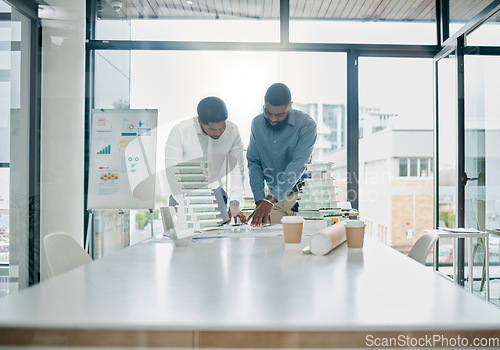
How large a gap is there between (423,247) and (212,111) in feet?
5.52

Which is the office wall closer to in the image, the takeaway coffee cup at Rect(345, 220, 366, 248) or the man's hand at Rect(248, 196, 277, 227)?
the man's hand at Rect(248, 196, 277, 227)

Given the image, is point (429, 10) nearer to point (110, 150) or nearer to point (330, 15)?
point (330, 15)

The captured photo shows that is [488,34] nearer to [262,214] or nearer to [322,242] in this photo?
[262,214]

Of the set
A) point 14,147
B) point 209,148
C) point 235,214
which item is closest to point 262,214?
point 235,214

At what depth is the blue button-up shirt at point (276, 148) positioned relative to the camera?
131 inches

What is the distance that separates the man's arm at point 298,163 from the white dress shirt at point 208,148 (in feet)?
1.41

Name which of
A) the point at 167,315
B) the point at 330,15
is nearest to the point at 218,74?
the point at 330,15

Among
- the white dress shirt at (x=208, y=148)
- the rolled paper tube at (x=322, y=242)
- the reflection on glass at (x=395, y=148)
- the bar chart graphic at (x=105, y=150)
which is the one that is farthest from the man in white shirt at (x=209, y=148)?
the reflection on glass at (x=395, y=148)

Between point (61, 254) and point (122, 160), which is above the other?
point (122, 160)

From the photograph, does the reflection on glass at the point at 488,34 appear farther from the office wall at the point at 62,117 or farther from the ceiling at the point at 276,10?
the office wall at the point at 62,117

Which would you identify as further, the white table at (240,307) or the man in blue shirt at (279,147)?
the man in blue shirt at (279,147)

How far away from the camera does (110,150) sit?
491 centimetres

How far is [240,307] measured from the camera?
89 cm

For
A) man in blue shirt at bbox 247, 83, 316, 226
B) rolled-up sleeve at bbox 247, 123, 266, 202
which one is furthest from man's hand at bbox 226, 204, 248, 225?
rolled-up sleeve at bbox 247, 123, 266, 202
